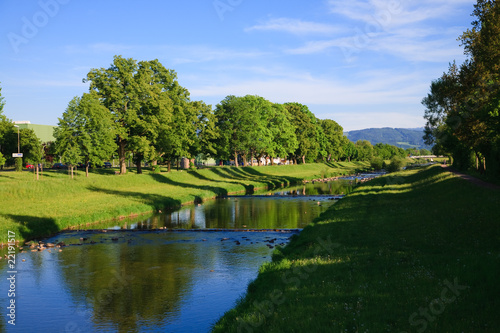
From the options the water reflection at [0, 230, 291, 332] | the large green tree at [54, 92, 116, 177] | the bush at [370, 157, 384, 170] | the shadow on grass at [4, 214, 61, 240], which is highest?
the large green tree at [54, 92, 116, 177]

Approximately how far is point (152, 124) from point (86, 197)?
23284mm

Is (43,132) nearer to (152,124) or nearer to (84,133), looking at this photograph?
(152,124)

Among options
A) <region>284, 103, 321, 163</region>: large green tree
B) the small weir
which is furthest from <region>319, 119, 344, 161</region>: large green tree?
the small weir

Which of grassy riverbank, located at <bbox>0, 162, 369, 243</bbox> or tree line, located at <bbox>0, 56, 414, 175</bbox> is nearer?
grassy riverbank, located at <bbox>0, 162, 369, 243</bbox>

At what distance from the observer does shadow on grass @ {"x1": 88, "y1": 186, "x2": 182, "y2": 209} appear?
50763mm

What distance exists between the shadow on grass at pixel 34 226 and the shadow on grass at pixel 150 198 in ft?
50.3

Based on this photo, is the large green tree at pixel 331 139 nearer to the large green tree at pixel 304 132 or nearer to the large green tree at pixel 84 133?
the large green tree at pixel 304 132

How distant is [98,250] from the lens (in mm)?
28000

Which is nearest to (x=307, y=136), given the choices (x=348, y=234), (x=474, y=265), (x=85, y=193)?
(x=85, y=193)

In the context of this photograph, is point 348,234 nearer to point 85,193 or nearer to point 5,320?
point 5,320

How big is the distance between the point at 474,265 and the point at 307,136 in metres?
132

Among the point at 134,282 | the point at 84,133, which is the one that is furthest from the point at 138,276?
the point at 84,133

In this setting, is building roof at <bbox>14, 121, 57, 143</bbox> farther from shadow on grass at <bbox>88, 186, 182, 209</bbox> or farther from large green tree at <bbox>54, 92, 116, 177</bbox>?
shadow on grass at <bbox>88, 186, 182, 209</bbox>

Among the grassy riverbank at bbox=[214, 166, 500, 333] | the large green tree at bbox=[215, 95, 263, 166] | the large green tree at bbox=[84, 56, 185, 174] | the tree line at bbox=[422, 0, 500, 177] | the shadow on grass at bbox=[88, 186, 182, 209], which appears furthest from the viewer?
the large green tree at bbox=[215, 95, 263, 166]
